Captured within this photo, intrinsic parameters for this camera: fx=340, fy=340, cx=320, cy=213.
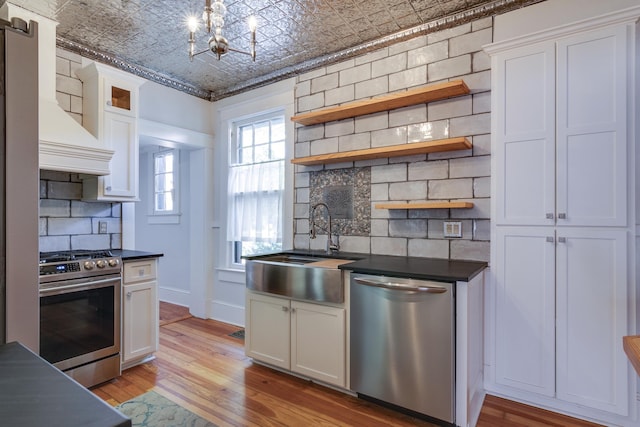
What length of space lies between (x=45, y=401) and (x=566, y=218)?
2607 mm

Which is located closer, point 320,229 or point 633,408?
point 633,408

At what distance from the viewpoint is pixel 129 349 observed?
9.04 ft

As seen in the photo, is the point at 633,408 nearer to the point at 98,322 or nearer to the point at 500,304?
the point at 500,304

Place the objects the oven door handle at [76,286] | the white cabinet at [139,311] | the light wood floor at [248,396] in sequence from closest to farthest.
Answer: the light wood floor at [248,396]
the oven door handle at [76,286]
the white cabinet at [139,311]

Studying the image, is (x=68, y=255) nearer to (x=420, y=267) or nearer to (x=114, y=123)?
(x=114, y=123)

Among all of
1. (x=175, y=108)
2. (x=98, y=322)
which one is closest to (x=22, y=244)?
(x=98, y=322)

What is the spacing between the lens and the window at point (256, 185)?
3715mm

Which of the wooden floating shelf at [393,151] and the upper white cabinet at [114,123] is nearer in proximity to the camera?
the wooden floating shelf at [393,151]

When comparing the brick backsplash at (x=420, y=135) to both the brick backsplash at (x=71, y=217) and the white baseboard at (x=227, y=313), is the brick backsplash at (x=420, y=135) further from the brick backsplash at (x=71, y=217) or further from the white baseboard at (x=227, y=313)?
the brick backsplash at (x=71, y=217)

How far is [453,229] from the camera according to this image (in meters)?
2.61

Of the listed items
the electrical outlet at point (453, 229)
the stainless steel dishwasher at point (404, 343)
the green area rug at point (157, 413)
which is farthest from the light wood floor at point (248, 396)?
the electrical outlet at point (453, 229)

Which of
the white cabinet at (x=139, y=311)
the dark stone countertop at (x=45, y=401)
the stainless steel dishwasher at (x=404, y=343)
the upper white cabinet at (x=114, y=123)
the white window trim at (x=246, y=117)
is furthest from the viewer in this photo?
the white window trim at (x=246, y=117)

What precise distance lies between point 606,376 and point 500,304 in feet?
2.18

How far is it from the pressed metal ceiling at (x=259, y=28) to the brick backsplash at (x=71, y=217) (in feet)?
4.02
